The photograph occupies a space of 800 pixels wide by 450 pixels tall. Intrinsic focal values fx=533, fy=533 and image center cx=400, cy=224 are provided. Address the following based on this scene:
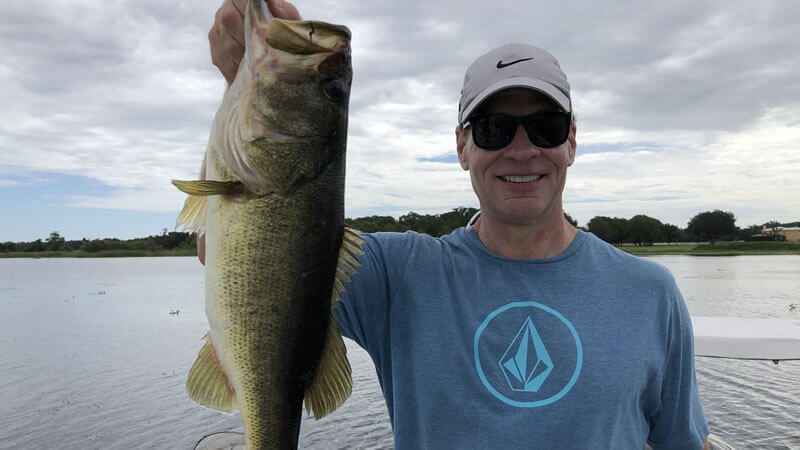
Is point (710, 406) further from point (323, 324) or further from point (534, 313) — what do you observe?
point (323, 324)

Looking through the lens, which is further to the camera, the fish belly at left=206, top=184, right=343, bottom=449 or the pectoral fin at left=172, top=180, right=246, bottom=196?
the fish belly at left=206, top=184, right=343, bottom=449

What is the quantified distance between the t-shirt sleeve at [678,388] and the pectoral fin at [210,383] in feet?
6.21

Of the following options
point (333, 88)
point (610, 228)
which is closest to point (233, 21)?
point (333, 88)

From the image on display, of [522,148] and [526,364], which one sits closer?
[526,364]

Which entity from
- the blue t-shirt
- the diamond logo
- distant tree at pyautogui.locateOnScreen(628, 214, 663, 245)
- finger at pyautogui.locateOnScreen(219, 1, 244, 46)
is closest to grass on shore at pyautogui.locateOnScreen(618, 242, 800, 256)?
distant tree at pyautogui.locateOnScreen(628, 214, 663, 245)

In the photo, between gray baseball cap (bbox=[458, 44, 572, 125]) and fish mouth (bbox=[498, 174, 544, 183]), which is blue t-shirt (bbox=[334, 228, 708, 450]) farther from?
gray baseball cap (bbox=[458, 44, 572, 125])

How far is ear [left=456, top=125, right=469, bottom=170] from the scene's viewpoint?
267 cm

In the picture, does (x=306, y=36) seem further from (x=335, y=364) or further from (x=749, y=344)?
(x=749, y=344)

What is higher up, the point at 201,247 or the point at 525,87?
the point at 525,87

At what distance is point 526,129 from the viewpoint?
250 cm

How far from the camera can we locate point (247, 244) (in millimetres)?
1966

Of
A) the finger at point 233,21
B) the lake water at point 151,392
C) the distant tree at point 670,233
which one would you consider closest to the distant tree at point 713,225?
the distant tree at point 670,233

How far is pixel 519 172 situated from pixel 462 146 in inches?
16.2

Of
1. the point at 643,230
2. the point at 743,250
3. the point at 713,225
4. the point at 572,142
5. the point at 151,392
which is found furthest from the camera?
the point at 713,225
